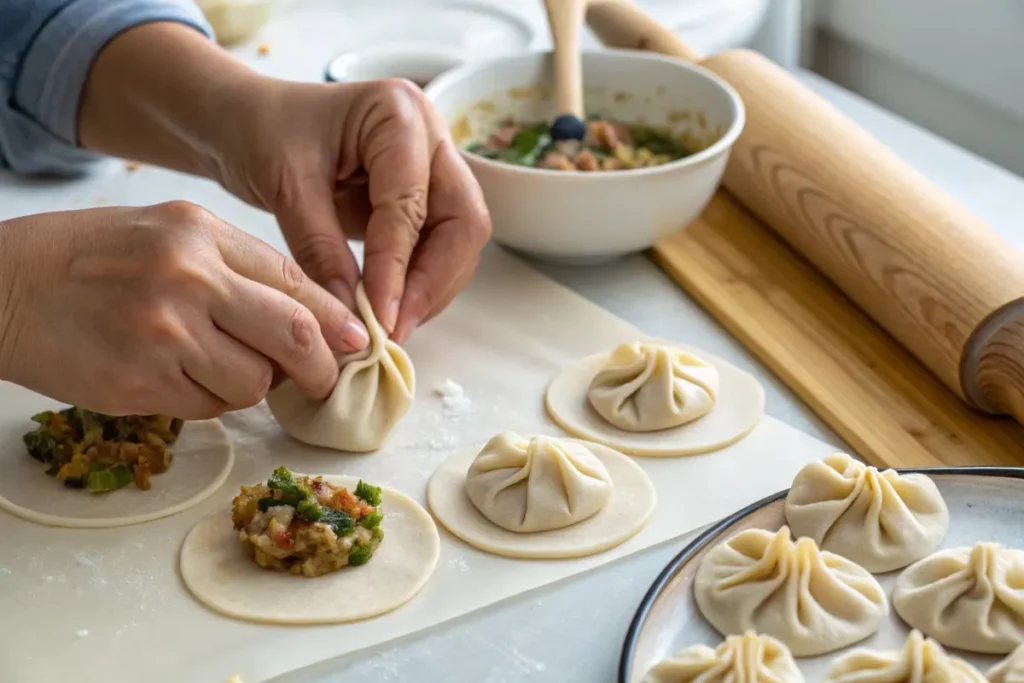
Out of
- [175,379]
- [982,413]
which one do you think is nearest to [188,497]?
[175,379]

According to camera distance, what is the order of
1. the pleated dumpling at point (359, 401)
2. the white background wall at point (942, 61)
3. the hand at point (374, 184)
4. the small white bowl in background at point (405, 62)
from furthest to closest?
1. the white background wall at point (942, 61)
2. the small white bowl in background at point (405, 62)
3. the hand at point (374, 184)
4. the pleated dumpling at point (359, 401)

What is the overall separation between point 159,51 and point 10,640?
42.9 inches

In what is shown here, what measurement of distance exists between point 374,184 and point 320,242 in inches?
5.1

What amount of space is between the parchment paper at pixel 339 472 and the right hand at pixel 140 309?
189 millimetres

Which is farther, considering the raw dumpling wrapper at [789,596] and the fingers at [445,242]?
the fingers at [445,242]

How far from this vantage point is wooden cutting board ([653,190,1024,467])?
1619mm

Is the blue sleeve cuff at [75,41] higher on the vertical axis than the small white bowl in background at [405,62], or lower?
higher

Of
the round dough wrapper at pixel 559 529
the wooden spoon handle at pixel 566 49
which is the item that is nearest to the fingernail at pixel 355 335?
the round dough wrapper at pixel 559 529

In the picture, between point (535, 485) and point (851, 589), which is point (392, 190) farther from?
point (851, 589)

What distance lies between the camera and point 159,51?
1.98m

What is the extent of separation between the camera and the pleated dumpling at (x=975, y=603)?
1.26 metres

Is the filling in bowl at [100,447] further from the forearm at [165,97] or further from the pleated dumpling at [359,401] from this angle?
the forearm at [165,97]

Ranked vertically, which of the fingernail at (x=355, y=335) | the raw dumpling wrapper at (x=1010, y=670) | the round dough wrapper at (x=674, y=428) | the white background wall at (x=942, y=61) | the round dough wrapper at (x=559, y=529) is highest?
the fingernail at (x=355, y=335)

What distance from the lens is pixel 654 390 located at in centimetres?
165
